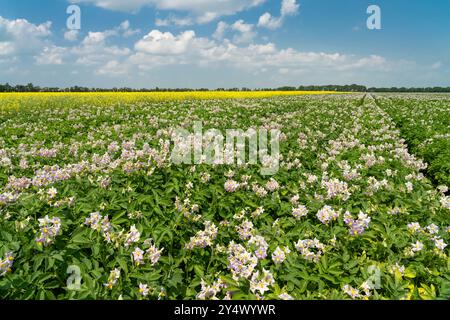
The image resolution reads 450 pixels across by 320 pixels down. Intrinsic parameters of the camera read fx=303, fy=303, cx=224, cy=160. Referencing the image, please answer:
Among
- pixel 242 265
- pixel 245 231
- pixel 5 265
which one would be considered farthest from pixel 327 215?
pixel 5 265

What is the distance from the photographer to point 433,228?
3416mm

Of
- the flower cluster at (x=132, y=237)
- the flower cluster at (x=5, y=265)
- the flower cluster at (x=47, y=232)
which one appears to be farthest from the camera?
the flower cluster at (x=132, y=237)

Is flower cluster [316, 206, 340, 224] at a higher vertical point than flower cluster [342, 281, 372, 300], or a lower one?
higher

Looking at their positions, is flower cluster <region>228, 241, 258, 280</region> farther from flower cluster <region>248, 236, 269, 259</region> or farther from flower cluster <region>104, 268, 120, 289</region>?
flower cluster <region>104, 268, 120, 289</region>

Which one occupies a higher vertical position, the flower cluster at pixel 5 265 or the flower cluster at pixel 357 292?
the flower cluster at pixel 5 265

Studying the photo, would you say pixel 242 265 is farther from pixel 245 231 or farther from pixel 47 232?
pixel 47 232

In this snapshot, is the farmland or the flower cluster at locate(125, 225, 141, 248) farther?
the flower cluster at locate(125, 225, 141, 248)

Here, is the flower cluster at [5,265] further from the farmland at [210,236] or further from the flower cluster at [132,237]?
the flower cluster at [132,237]
